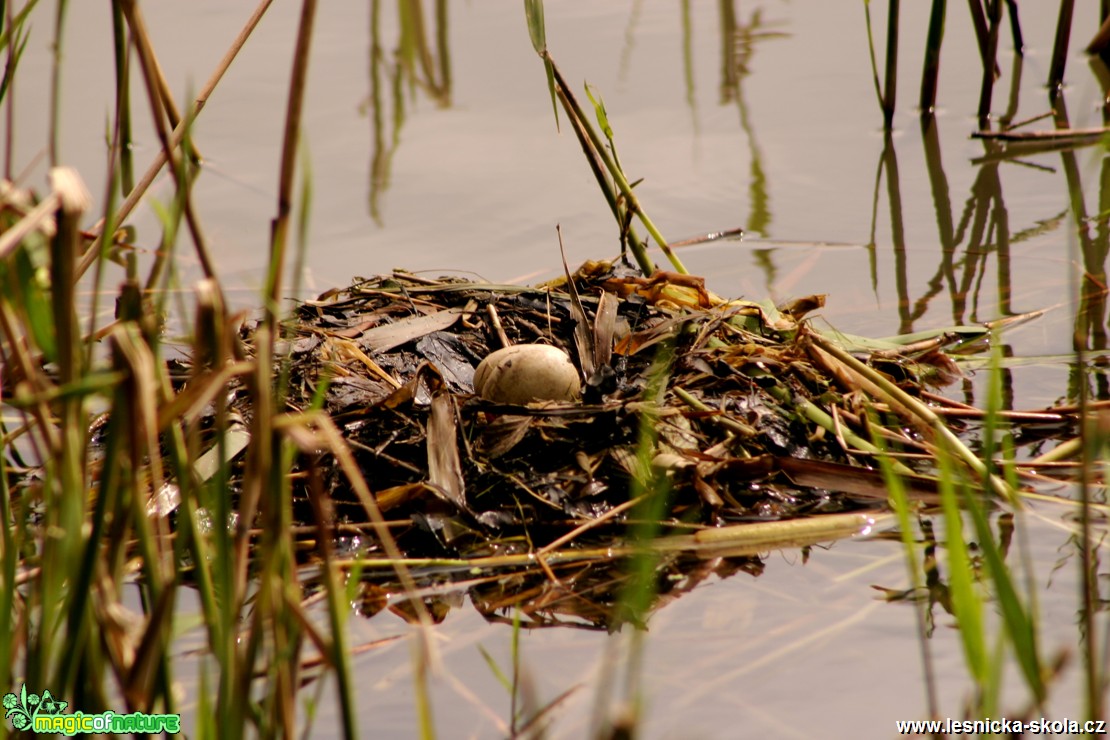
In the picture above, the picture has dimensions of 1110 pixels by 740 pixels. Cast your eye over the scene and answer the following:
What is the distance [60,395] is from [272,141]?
11.0 feet

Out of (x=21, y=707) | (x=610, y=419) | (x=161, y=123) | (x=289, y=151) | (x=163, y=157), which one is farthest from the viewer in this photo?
(x=610, y=419)

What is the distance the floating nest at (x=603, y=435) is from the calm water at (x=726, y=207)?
14 centimetres

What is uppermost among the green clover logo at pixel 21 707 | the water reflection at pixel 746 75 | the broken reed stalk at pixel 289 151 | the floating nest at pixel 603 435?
the broken reed stalk at pixel 289 151

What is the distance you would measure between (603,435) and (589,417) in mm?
46

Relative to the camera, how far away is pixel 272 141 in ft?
13.7

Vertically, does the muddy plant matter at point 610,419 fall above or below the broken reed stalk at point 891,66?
below

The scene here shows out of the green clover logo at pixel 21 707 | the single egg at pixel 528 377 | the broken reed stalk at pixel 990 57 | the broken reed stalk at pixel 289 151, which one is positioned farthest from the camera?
the broken reed stalk at pixel 990 57

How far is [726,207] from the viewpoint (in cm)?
374

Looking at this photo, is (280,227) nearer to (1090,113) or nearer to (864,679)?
(864,679)

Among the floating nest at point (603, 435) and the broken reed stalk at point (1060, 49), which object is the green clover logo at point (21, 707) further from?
the broken reed stalk at point (1060, 49)

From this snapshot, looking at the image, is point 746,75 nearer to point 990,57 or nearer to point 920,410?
point 990,57

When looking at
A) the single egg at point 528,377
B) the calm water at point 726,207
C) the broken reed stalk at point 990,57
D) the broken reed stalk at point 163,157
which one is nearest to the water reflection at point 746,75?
the calm water at point 726,207

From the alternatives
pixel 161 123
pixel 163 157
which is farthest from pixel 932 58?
pixel 161 123

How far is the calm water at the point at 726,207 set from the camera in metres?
1.73
